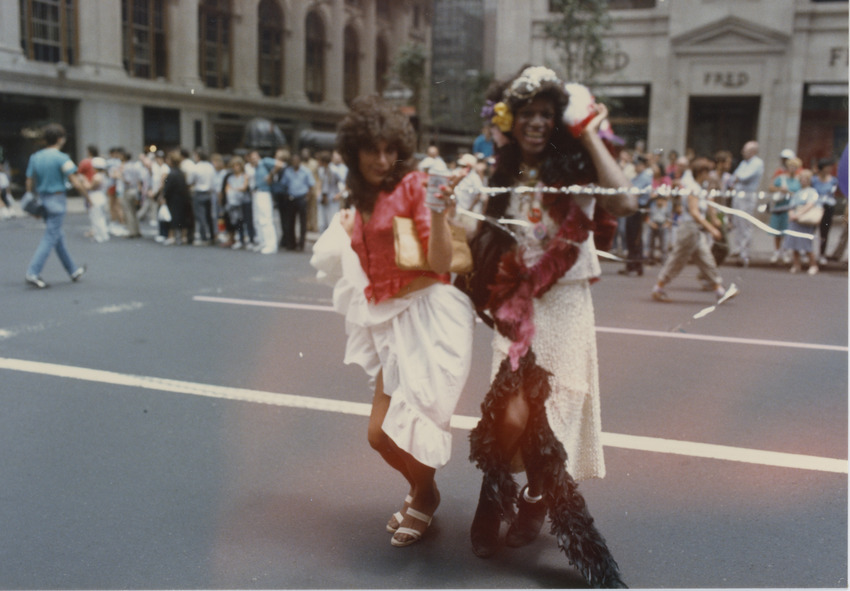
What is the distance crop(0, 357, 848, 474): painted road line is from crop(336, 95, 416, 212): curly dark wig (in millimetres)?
2047

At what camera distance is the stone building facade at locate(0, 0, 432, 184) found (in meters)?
4.99

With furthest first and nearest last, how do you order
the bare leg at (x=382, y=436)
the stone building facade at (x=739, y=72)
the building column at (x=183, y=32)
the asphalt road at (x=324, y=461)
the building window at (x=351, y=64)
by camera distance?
the stone building facade at (x=739, y=72), the building column at (x=183, y=32), the building window at (x=351, y=64), the bare leg at (x=382, y=436), the asphalt road at (x=324, y=461)

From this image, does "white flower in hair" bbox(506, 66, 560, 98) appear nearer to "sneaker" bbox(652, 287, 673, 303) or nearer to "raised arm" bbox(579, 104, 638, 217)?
"raised arm" bbox(579, 104, 638, 217)

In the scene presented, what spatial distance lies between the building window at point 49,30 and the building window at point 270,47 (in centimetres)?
214

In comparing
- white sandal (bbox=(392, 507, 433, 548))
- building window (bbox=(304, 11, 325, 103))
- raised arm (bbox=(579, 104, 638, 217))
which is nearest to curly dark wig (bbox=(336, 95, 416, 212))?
raised arm (bbox=(579, 104, 638, 217))

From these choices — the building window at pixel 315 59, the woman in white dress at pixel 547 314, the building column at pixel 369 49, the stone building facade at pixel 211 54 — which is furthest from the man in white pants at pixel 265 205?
the woman in white dress at pixel 547 314

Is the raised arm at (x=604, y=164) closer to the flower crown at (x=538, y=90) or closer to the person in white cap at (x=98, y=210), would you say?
the flower crown at (x=538, y=90)

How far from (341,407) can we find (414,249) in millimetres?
2247

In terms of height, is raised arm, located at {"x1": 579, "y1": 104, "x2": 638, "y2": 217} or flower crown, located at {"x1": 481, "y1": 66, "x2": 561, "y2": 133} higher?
flower crown, located at {"x1": 481, "y1": 66, "x2": 561, "y2": 133}

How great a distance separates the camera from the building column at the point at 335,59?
15.8 ft

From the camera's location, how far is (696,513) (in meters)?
3.39

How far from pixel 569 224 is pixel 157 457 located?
253 cm

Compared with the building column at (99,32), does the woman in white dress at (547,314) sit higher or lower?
lower

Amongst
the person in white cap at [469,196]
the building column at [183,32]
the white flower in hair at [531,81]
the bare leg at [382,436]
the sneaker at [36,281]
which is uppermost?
the building column at [183,32]
